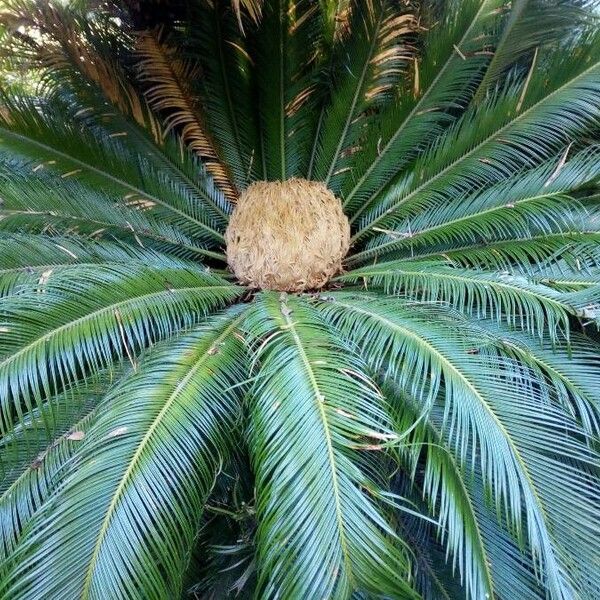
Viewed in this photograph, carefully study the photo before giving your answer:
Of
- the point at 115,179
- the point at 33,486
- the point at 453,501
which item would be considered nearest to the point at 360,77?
the point at 115,179

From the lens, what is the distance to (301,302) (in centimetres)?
171

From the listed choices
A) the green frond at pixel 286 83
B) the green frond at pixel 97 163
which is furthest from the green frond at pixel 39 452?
the green frond at pixel 286 83

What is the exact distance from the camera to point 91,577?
3.03 feet

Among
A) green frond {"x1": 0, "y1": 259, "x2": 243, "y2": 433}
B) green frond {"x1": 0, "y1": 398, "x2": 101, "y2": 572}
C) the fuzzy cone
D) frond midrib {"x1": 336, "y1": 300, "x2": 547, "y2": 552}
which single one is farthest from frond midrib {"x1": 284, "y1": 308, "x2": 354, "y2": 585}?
the fuzzy cone

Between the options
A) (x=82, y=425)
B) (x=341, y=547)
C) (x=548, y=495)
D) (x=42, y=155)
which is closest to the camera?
(x=341, y=547)

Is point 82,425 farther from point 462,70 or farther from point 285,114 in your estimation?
point 462,70

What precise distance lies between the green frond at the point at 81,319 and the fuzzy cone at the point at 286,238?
0.45m

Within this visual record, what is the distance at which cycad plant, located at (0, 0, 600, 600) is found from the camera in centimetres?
101

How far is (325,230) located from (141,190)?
2.79ft

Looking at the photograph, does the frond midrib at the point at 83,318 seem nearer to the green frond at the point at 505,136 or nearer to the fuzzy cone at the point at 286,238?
the fuzzy cone at the point at 286,238

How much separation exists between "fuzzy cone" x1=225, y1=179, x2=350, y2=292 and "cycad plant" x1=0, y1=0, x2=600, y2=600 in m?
0.01

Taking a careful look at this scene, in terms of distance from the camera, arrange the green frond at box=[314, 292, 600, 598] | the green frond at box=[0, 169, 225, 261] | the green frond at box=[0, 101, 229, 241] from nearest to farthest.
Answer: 1. the green frond at box=[314, 292, 600, 598]
2. the green frond at box=[0, 169, 225, 261]
3. the green frond at box=[0, 101, 229, 241]

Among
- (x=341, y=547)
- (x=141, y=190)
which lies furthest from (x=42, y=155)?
(x=341, y=547)

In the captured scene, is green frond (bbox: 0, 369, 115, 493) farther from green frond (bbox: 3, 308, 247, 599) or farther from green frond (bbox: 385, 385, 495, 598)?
green frond (bbox: 385, 385, 495, 598)
